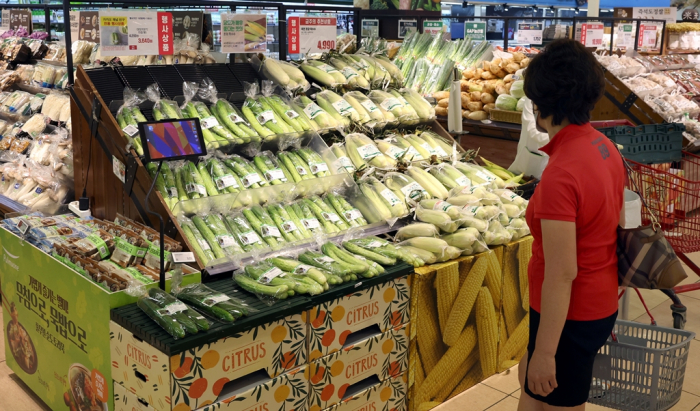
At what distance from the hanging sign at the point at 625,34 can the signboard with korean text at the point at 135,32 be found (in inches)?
277

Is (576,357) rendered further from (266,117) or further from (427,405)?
(266,117)

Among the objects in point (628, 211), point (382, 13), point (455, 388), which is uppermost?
point (382, 13)

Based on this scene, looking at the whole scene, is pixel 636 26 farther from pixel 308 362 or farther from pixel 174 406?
pixel 174 406

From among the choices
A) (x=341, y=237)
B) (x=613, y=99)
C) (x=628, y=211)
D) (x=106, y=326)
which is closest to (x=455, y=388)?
(x=341, y=237)

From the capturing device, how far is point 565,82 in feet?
6.18

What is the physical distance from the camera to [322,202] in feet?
11.0

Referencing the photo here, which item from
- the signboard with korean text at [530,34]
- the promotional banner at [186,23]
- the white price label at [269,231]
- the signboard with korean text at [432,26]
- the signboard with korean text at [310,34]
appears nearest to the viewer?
the white price label at [269,231]

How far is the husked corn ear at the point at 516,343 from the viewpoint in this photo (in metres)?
3.61

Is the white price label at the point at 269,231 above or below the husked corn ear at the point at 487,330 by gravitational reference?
above

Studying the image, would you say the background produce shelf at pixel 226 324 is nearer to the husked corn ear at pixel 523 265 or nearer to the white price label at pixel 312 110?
the husked corn ear at pixel 523 265

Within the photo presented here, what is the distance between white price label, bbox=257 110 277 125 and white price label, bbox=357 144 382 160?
536 millimetres

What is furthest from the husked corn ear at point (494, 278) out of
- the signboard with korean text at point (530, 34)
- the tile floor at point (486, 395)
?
the signboard with korean text at point (530, 34)

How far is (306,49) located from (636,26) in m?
6.18

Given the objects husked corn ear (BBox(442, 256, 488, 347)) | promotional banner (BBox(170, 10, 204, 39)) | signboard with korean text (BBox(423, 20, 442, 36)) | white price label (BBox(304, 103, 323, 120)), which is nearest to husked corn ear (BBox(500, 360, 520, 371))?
husked corn ear (BBox(442, 256, 488, 347))
